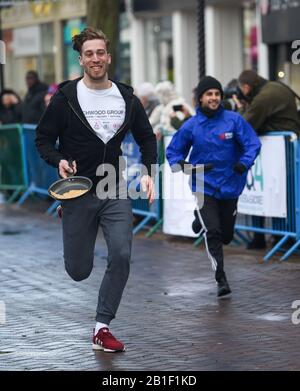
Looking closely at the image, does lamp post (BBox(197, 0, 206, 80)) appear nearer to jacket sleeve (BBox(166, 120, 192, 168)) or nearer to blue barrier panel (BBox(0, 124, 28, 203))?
blue barrier panel (BBox(0, 124, 28, 203))

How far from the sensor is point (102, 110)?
792cm

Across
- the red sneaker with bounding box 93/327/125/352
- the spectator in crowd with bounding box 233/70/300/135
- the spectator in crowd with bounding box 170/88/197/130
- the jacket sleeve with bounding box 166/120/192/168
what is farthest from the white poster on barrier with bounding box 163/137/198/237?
the red sneaker with bounding box 93/327/125/352

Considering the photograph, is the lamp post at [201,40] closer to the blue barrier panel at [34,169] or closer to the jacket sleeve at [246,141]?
the blue barrier panel at [34,169]

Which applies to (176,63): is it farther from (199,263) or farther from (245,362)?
(245,362)

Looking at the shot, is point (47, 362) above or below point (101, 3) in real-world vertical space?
below

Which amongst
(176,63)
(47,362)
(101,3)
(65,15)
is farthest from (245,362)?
(65,15)

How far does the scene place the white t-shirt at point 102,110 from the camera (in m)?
7.90

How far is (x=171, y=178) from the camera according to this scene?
44.8 feet

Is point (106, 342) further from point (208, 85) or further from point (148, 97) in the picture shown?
point (148, 97)

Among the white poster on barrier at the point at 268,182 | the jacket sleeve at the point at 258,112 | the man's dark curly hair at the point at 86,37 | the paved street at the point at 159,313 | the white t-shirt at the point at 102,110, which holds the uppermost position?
the man's dark curly hair at the point at 86,37

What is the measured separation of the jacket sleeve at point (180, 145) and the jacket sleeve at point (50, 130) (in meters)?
2.34

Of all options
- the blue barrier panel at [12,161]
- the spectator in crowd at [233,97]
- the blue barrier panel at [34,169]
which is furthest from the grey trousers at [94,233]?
the blue barrier panel at [12,161]

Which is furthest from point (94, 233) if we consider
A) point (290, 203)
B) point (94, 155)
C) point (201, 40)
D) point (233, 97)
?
point (201, 40)

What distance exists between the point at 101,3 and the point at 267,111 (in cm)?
657
